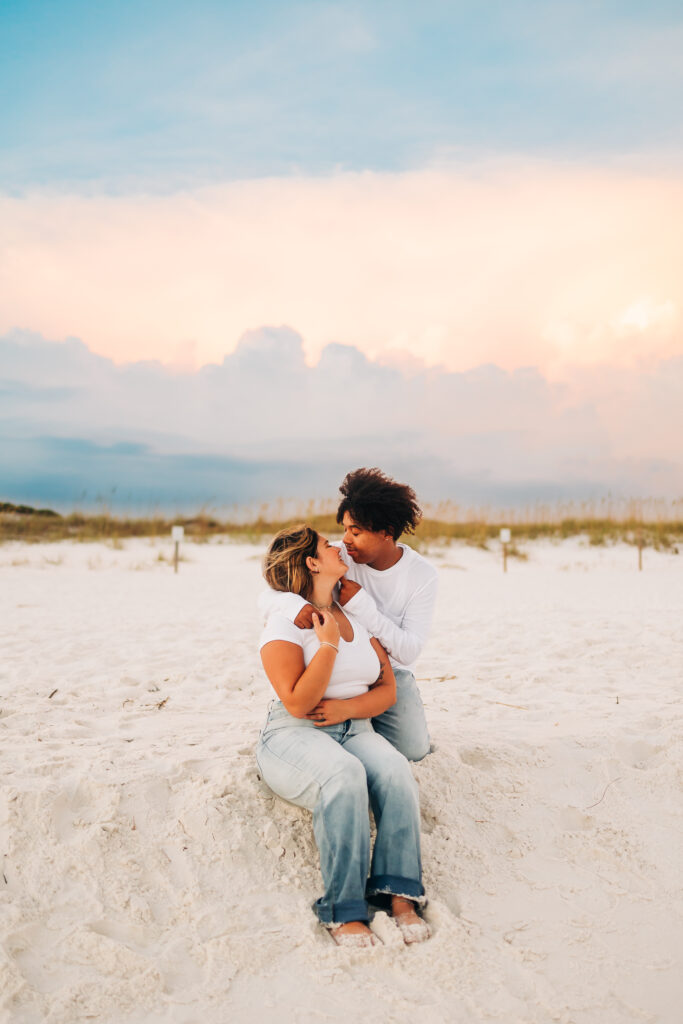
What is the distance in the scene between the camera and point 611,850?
10.4 feet

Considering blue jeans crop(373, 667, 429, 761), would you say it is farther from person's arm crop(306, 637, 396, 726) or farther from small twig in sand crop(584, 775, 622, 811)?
small twig in sand crop(584, 775, 622, 811)

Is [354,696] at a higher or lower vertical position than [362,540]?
lower

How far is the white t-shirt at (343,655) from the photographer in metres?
2.76

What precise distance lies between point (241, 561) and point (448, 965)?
37.2ft

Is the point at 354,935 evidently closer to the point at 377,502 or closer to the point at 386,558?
the point at 386,558

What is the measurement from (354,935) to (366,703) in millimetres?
768

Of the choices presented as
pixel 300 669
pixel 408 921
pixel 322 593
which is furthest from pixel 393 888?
pixel 322 593

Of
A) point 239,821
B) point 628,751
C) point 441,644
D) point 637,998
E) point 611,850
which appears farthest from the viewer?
point 441,644

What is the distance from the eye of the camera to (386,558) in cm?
336

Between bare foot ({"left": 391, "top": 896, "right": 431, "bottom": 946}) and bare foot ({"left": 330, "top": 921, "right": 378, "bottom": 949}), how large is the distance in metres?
0.10

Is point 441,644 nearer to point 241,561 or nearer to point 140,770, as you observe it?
point 140,770

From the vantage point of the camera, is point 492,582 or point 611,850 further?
point 492,582

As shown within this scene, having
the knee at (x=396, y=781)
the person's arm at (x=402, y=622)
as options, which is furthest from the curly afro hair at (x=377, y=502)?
the knee at (x=396, y=781)

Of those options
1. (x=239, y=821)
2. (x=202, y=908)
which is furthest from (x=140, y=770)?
(x=202, y=908)
